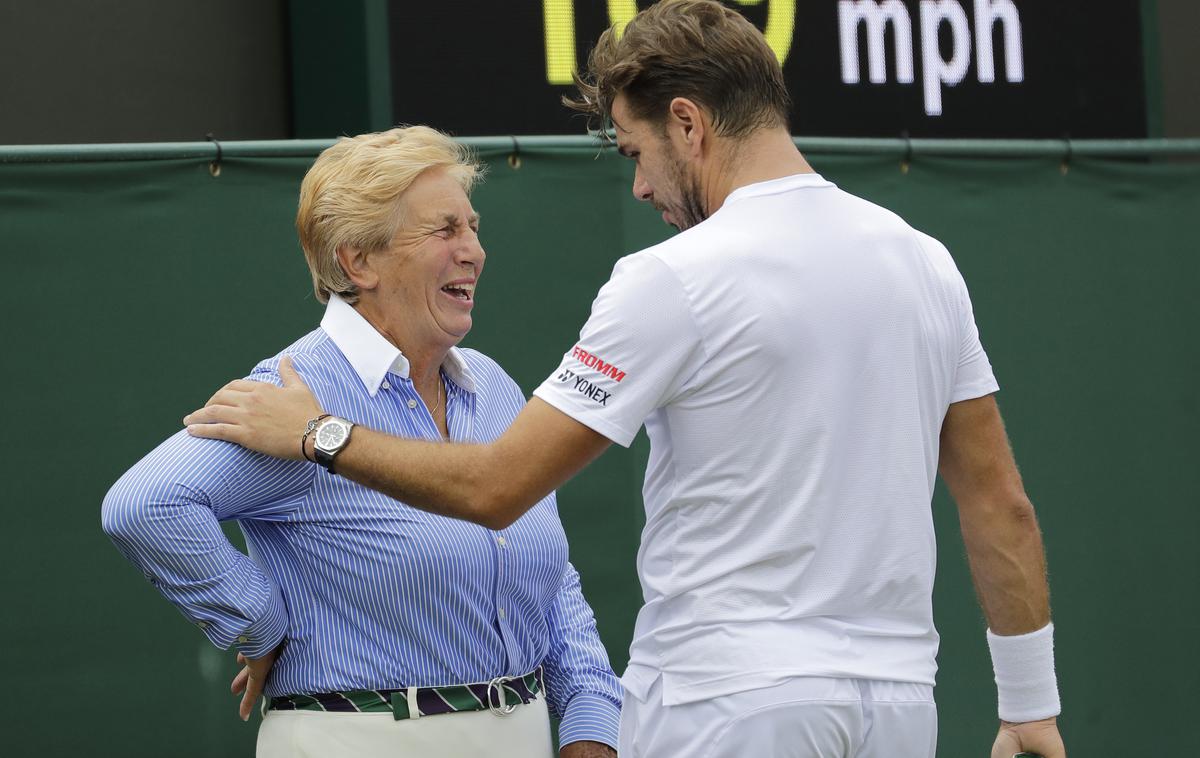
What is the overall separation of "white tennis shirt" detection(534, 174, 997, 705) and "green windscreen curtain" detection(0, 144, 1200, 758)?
69.6 inches

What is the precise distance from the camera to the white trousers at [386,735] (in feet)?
7.37

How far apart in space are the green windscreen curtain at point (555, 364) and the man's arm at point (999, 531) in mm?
1599

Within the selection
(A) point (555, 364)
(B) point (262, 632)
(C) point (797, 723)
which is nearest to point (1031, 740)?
(C) point (797, 723)

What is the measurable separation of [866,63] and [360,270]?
2.32 meters

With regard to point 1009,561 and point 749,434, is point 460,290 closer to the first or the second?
point 749,434

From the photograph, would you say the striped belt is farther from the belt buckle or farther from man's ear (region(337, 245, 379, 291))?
man's ear (region(337, 245, 379, 291))

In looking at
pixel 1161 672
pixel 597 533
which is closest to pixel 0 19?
pixel 597 533

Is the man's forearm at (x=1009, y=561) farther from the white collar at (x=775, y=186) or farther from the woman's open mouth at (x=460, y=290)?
the woman's open mouth at (x=460, y=290)

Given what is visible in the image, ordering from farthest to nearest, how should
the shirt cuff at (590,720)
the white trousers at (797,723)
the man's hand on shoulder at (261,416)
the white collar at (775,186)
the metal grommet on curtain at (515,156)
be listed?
the metal grommet on curtain at (515,156), the shirt cuff at (590,720), the man's hand on shoulder at (261,416), the white collar at (775,186), the white trousers at (797,723)

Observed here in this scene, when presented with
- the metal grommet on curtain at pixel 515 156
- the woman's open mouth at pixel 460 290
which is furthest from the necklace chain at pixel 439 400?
the metal grommet on curtain at pixel 515 156

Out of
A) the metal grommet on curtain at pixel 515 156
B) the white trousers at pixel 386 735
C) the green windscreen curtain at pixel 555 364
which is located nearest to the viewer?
the white trousers at pixel 386 735

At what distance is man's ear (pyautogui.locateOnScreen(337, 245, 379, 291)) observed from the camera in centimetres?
249

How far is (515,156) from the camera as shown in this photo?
12.2 feet

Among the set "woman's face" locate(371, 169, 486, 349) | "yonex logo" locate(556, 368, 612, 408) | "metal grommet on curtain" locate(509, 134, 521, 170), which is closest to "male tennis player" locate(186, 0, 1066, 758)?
"yonex logo" locate(556, 368, 612, 408)
